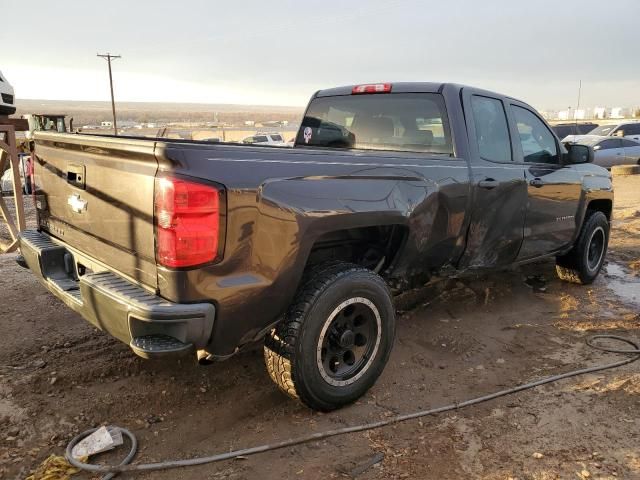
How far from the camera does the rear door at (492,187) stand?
13.0 ft

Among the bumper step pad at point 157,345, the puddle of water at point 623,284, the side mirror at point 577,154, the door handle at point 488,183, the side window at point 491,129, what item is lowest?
the puddle of water at point 623,284

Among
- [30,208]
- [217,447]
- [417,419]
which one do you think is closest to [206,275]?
[217,447]

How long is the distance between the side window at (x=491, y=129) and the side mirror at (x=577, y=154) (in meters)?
0.99

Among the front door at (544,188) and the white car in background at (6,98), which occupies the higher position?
the white car in background at (6,98)

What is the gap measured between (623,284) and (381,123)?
375 cm

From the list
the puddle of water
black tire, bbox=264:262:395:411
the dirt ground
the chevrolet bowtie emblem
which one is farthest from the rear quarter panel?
the puddle of water

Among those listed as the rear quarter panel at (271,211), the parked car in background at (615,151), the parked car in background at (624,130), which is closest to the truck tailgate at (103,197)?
the rear quarter panel at (271,211)

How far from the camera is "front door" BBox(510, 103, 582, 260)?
462 cm

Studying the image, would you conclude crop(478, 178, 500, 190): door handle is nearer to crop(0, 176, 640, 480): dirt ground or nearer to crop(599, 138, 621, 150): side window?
crop(0, 176, 640, 480): dirt ground

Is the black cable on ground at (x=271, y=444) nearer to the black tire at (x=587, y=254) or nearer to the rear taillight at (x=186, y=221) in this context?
the rear taillight at (x=186, y=221)

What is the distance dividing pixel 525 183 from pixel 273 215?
2.72m

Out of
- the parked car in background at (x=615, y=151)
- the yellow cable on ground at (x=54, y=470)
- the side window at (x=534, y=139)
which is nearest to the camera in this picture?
the yellow cable on ground at (x=54, y=470)

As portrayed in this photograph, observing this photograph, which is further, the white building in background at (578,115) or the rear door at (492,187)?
the white building in background at (578,115)

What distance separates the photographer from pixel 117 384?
342 centimetres
